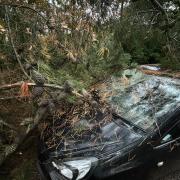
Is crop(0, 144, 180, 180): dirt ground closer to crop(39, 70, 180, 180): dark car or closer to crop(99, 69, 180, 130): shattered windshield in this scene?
crop(39, 70, 180, 180): dark car

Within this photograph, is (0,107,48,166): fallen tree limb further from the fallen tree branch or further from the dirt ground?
the fallen tree branch

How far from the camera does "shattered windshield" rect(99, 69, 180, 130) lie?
158 inches

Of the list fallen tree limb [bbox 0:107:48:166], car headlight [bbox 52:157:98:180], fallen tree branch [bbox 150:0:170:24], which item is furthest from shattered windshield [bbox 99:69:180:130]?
fallen tree branch [bbox 150:0:170:24]

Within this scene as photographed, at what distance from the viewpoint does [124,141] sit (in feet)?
12.3

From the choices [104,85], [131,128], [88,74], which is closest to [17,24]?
[88,74]

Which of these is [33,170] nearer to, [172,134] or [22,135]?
[22,135]

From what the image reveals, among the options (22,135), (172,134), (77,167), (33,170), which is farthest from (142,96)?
(33,170)

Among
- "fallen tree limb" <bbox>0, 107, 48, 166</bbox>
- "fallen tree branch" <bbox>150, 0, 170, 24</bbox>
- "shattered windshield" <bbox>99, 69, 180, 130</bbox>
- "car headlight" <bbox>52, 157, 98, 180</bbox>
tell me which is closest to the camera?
"car headlight" <bbox>52, 157, 98, 180</bbox>

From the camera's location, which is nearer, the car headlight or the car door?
the car headlight

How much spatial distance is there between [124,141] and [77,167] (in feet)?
1.99

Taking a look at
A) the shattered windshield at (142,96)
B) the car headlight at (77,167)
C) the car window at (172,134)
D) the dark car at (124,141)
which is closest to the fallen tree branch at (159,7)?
the shattered windshield at (142,96)

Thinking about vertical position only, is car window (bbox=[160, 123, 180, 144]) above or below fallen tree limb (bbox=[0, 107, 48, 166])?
above

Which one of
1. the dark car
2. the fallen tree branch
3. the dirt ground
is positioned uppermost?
the fallen tree branch

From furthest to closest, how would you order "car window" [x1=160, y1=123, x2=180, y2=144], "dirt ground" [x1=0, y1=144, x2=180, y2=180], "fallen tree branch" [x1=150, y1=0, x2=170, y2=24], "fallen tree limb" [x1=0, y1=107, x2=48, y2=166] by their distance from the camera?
"fallen tree branch" [x1=150, y1=0, x2=170, y2=24]
"fallen tree limb" [x1=0, y1=107, x2=48, y2=166]
"car window" [x1=160, y1=123, x2=180, y2=144]
"dirt ground" [x1=0, y1=144, x2=180, y2=180]
